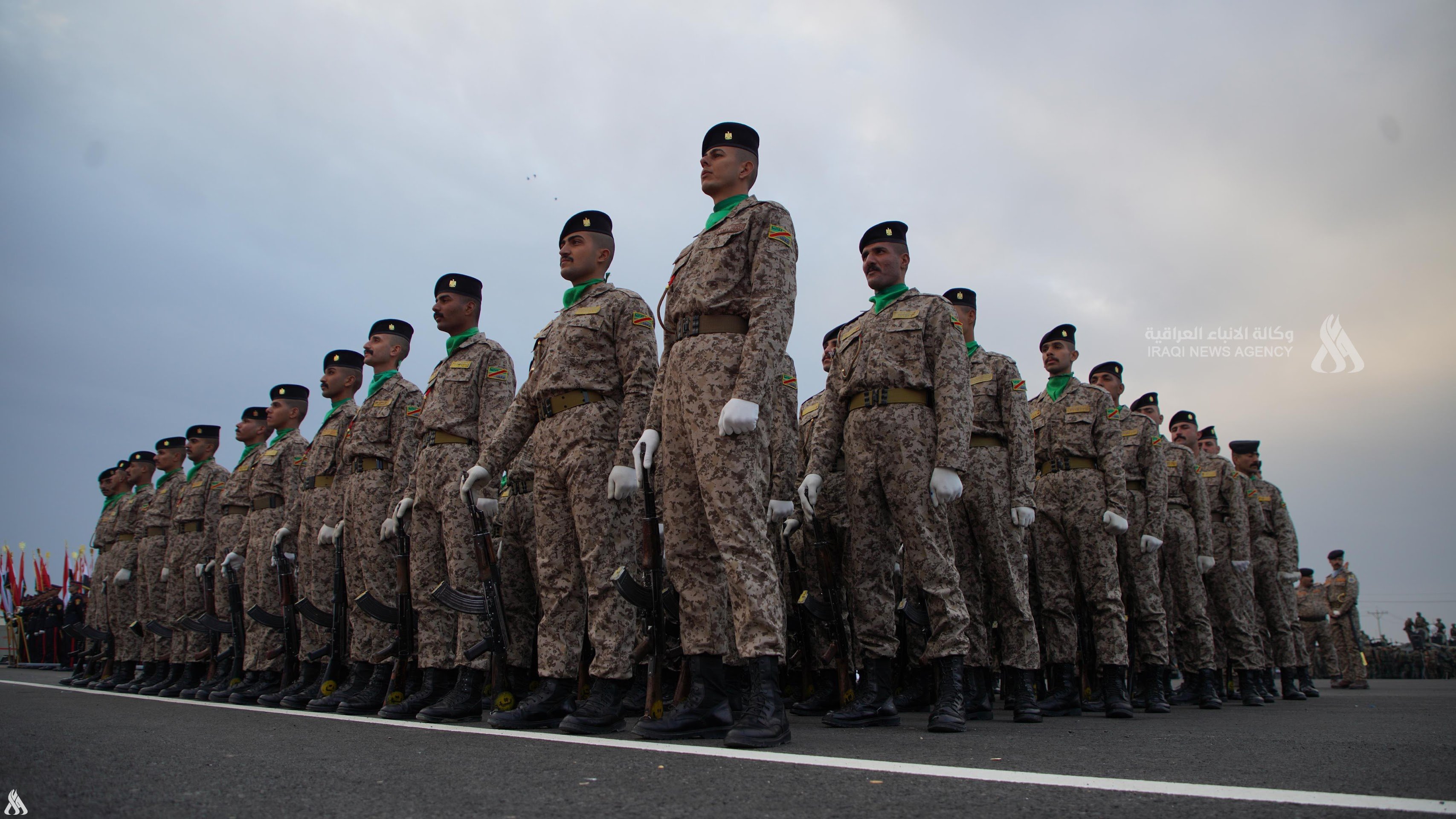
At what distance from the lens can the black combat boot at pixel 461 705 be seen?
439 centimetres

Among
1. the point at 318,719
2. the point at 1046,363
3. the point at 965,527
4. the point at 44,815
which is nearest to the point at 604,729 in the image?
the point at 318,719

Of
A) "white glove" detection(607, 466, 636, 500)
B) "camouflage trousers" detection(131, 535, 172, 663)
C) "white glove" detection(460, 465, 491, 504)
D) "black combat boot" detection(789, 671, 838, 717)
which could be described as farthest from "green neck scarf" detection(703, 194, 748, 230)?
"camouflage trousers" detection(131, 535, 172, 663)

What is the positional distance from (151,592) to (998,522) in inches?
315

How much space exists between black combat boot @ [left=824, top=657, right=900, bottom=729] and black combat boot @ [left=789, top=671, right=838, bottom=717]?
134 cm

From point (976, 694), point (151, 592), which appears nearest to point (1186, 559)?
point (976, 694)

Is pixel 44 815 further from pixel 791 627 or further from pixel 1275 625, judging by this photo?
pixel 1275 625

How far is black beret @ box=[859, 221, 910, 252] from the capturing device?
479cm

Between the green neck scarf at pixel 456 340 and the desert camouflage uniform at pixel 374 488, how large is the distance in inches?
17.0

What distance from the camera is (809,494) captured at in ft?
13.9

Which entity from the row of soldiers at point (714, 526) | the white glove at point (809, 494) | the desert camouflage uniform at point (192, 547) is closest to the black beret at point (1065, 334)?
the row of soldiers at point (714, 526)

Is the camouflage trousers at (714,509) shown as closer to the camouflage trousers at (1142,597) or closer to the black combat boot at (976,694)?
the black combat boot at (976,694)

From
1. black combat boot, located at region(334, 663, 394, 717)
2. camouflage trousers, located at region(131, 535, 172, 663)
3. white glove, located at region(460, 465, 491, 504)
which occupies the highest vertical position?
white glove, located at region(460, 465, 491, 504)

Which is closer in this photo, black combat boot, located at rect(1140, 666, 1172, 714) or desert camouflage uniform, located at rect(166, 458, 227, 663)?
black combat boot, located at rect(1140, 666, 1172, 714)

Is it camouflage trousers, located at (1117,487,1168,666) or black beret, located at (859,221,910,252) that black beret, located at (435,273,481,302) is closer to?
black beret, located at (859,221,910,252)
